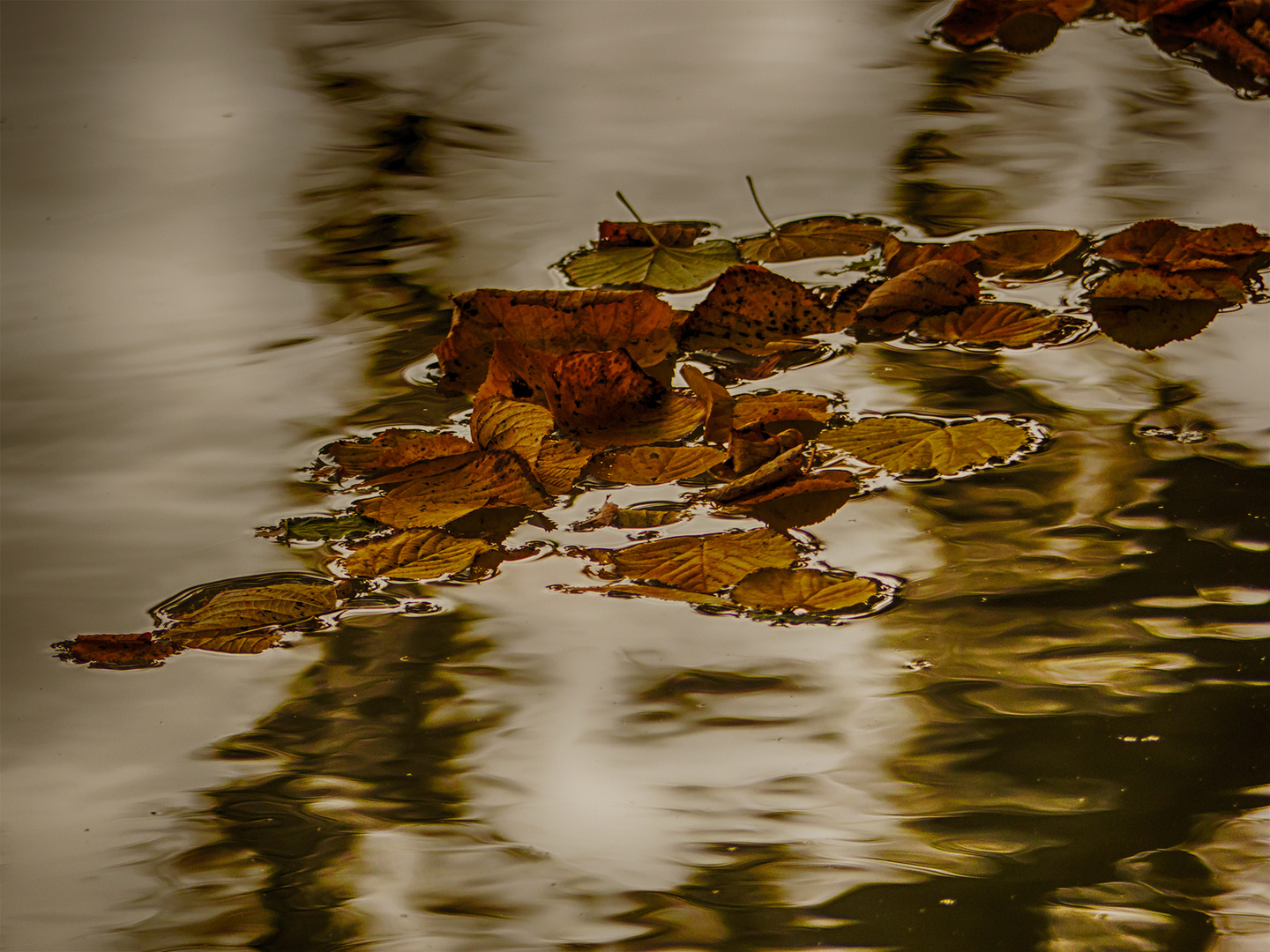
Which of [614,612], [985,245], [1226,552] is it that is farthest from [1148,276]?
[614,612]

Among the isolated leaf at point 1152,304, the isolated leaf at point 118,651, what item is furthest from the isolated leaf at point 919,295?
the isolated leaf at point 118,651

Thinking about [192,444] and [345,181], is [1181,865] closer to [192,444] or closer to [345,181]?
[192,444]

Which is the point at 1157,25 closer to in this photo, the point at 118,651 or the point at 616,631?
the point at 616,631

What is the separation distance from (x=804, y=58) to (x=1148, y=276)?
0.69 m

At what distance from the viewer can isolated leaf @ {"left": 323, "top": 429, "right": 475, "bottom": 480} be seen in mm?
945

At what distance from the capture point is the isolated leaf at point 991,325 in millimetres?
1074

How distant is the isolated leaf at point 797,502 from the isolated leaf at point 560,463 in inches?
4.4

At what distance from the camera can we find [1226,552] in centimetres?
82

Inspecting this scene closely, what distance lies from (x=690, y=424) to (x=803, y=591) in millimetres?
211

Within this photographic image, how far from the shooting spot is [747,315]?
1097mm

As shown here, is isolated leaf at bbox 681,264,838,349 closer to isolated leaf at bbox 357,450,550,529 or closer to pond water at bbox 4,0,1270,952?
pond water at bbox 4,0,1270,952

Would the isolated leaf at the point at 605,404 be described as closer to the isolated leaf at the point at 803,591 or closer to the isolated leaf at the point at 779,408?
the isolated leaf at the point at 779,408

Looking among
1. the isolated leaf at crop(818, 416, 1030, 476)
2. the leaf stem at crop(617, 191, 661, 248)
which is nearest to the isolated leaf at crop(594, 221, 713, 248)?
the leaf stem at crop(617, 191, 661, 248)

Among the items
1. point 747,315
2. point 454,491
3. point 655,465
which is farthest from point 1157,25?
point 454,491
